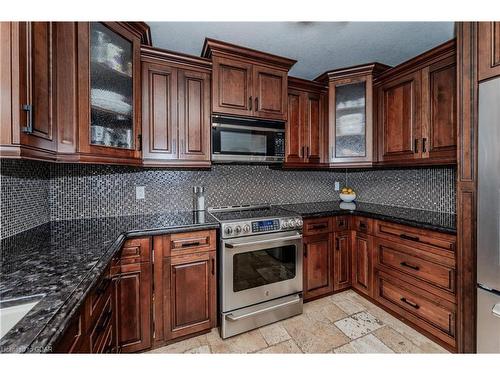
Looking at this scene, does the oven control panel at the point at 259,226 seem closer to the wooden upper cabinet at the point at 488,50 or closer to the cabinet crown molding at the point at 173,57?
the cabinet crown molding at the point at 173,57

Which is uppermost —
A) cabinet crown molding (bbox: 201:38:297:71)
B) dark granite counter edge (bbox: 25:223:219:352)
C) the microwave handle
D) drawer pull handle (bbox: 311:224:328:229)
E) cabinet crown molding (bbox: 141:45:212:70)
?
cabinet crown molding (bbox: 201:38:297:71)

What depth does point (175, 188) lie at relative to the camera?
2277 mm

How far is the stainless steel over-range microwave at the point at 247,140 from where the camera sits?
2.04 m

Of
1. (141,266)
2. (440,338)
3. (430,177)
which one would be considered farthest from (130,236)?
(430,177)

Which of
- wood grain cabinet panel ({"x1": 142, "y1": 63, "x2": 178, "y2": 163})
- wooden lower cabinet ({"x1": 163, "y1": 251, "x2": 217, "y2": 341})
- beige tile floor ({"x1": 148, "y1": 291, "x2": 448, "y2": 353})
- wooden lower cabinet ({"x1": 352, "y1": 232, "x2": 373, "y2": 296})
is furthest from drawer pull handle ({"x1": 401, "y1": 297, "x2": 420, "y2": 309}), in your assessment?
wood grain cabinet panel ({"x1": 142, "y1": 63, "x2": 178, "y2": 163})

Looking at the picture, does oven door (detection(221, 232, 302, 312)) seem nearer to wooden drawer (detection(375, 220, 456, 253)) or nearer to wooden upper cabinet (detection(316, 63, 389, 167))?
wooden drawer (detection(375, 220, 456, 253))

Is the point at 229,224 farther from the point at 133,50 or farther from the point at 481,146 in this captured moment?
the point at 481,146

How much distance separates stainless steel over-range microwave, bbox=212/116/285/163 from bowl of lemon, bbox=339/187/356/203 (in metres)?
1.20

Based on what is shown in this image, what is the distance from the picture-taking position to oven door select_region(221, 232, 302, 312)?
179 cm

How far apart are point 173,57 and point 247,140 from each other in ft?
3.10

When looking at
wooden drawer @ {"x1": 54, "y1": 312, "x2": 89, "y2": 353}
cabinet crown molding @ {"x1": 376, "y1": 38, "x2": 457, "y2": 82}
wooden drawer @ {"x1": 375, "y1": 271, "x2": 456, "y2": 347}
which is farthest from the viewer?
cabinet crown molding @ {"x1": 376, "y1": 38, "x2": 457, "y2": 82}

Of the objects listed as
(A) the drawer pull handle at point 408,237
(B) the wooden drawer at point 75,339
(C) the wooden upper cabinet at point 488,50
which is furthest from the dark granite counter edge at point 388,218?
(B) the wooden drawer at point 75,339

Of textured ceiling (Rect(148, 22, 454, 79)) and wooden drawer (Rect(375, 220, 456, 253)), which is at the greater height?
textured ceiling (Rect(148, 22, 454, 79))

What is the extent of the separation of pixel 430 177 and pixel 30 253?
326cm
